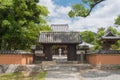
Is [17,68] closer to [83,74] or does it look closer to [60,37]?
[60,37]

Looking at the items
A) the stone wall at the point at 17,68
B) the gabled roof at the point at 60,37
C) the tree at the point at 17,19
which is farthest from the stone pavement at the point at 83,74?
the tree at the point at 17,19

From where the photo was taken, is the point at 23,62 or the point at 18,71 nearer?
the point at 18,71

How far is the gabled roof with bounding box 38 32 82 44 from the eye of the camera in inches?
1038

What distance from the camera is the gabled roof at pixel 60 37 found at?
26.4 metres

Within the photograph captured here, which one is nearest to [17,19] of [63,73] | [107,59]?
[63,73]

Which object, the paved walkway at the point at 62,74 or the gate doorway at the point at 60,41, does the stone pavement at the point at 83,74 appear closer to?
the paved walkway at the point at 62,74

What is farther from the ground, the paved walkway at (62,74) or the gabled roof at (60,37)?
the gabled roof at (60,37)

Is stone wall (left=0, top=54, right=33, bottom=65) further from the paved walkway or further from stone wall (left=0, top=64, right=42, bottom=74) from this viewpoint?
the paved walkway

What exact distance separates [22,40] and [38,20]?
A: 9.67ft

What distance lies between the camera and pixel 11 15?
2403 centimetres

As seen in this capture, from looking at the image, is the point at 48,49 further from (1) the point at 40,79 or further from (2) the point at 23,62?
(1) the point at 40,79

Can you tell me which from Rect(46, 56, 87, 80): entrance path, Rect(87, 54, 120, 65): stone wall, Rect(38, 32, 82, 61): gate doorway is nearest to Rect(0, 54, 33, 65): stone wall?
Rect(46, 56, 87, 80): entrance path

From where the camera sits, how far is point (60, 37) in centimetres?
2730

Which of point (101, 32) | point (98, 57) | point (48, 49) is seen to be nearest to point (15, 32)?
point (48, 49)
